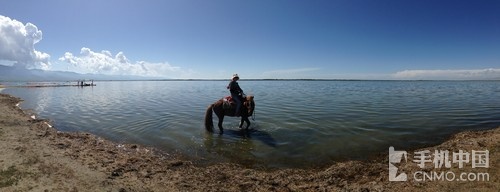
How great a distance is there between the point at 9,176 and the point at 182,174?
4.18 m

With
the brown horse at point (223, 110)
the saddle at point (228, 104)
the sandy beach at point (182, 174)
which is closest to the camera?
the sandy beach at point (182, 174)

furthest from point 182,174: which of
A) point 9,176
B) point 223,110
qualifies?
point 223,110

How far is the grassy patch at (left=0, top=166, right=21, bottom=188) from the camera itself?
6720 millimetres

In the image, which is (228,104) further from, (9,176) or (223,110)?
(9,176)

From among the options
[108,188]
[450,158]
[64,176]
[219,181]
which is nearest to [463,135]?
[450,158]

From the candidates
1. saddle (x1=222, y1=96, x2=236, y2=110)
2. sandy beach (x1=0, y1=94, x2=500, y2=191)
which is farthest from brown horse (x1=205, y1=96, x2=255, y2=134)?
sandy beach (x1=0, y1=94, x2=500, y2=191)

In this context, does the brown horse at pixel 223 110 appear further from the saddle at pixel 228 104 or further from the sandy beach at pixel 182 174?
the sandy beach at pixel 182 174

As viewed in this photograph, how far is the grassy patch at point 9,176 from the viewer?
6.72 metres

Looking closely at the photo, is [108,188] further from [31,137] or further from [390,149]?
[390,149]

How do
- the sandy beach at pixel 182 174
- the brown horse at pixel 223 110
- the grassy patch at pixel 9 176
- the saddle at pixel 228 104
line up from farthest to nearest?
the saddle at pixel 228 104 → the brown horse at pixel 223 110 → the sandy beach at pixel 182 174 → the grassy patch at pixel 9 176

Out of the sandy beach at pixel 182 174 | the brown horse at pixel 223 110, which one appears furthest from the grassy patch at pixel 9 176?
the brown horse at pixel 223 110

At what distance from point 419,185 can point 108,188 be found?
24.2 feet

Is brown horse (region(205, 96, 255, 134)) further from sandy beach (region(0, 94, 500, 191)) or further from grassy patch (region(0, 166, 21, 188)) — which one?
grassy patch (region(0, 166, 21, 188))

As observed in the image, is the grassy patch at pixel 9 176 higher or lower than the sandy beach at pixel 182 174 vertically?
higher
